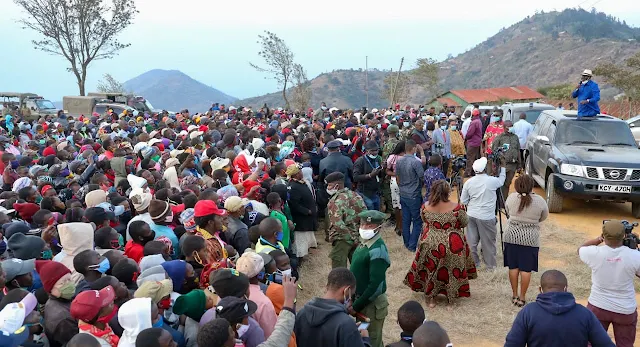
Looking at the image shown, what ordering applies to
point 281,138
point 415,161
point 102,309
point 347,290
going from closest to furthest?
point 102,309, point 347,290, point 415,161, point 281,138

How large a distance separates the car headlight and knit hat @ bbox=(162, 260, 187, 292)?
8139 mm

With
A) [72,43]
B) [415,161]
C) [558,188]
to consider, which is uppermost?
[72,43]

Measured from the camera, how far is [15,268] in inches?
161

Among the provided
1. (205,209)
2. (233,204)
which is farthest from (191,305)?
(233,204)

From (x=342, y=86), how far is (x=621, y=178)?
81.8m

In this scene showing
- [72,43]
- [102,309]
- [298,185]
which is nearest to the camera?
[102,309]

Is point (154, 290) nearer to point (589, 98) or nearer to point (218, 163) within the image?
point (218, 163)

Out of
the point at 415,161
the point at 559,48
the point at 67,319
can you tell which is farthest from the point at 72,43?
the point at 559,48

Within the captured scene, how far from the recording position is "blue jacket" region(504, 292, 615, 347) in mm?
3605

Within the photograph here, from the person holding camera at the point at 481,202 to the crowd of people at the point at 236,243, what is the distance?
0.02 m

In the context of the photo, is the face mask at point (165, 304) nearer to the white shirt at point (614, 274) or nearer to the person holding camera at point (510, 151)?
the white shirt at point (614, 274)

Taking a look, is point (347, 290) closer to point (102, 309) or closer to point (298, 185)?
point (102, 309)

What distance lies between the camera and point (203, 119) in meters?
15.1

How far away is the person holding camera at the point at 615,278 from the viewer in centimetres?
455
